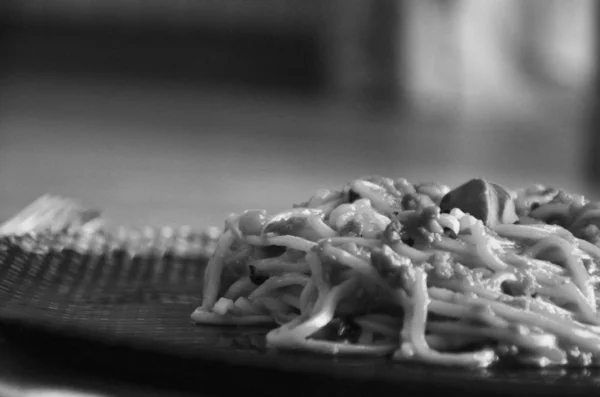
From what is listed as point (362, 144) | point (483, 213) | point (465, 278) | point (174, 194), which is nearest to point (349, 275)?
point (465, 278)

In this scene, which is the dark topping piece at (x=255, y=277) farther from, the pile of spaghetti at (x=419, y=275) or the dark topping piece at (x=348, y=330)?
the dark topping piece at (x=348, y=330)

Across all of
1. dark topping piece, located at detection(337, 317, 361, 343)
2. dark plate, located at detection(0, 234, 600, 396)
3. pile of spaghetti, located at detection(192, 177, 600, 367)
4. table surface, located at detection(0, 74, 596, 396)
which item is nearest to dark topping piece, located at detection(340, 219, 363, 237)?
pile of spaghetti, located at detection(192, 177, 600, 367)

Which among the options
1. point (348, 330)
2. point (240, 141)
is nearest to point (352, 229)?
point (348, 330)

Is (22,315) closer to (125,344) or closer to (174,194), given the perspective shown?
(125,344)

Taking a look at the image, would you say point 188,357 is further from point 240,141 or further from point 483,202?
point 240,141

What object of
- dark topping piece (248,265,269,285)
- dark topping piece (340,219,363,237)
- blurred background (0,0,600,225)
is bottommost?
dark topping piece (248,265,269,285)

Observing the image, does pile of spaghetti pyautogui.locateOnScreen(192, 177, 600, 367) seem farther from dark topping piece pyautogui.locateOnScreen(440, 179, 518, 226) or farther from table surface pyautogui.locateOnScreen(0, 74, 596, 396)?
table surface pyautogui.locateOnScreen(0, 74, 596, 396)
